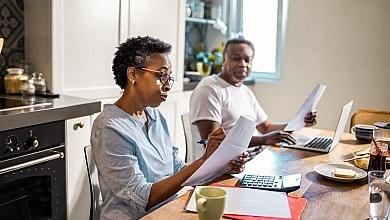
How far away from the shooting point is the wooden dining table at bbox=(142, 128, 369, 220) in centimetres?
127

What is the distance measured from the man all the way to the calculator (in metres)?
0.89

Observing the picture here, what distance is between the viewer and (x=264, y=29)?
4.24 metres

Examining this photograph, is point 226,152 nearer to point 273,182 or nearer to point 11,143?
point 273,182

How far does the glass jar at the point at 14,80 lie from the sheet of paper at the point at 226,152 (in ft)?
4.07

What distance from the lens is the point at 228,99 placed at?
263 centimetres

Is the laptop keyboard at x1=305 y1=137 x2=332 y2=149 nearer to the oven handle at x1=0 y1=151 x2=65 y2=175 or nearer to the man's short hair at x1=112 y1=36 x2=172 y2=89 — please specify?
the man's short hair at x1=112 y1=36 x2=172 y2=89

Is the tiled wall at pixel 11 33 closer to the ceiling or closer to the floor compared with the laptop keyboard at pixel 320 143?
closer to the ceiling

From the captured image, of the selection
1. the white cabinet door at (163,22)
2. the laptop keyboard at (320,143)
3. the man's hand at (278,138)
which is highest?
the white cabinet door at (163,22)

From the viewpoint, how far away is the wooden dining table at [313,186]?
127 cm

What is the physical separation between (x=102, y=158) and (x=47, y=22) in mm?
1137

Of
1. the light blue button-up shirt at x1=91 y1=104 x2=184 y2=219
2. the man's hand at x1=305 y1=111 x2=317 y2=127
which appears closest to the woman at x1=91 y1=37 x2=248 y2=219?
the light blue button-up shirt at x1=91 y1=104 x2=184 y2=219

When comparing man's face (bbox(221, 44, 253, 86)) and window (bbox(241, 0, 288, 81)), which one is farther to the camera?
window (bbox(241, 0, 288, 81))

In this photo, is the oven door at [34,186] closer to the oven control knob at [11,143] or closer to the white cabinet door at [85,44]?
the oven control knob at [11,143]

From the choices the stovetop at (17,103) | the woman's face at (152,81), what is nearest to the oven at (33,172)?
the stovetop at (17,103)
